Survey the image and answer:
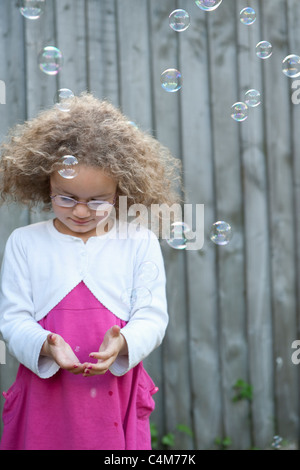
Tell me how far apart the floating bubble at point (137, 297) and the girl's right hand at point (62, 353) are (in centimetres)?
25

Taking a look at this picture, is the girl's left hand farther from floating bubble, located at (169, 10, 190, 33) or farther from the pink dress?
floating bubble, located at (169, 10, 190, 33)

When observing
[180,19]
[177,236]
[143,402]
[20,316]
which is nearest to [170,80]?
[180,19]

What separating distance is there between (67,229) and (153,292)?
1.11ft

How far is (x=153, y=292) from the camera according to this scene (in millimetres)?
1767

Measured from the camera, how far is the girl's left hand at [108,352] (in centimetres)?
149

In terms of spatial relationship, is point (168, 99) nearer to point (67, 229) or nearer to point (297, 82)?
point (297, 82)

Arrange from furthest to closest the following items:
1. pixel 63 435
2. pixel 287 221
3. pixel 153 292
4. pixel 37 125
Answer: pixel 287 221 < pixel 37 125 < pixel 153 292 < pixel 63 435

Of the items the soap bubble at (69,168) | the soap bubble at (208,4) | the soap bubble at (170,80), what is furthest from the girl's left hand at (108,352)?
the soap bubble at (208,4)

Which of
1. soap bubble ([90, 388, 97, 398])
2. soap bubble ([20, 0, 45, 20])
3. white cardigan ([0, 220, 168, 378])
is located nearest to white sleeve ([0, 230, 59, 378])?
white cardigan ([0, 220, 168, 378])

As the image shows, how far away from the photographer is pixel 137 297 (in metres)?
1.76

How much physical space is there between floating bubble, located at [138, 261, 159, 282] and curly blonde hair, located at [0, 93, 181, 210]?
0.24 m

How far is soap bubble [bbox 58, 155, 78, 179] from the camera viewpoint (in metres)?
1.67

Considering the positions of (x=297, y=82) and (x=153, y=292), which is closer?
A: (x=153, y=292)
